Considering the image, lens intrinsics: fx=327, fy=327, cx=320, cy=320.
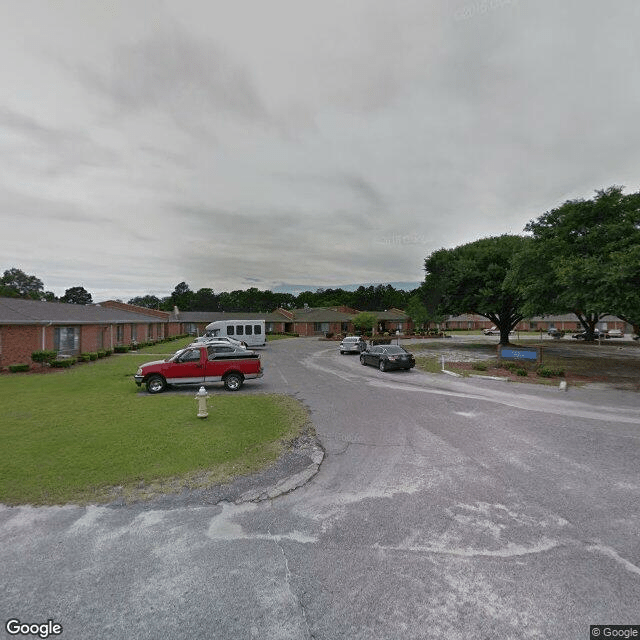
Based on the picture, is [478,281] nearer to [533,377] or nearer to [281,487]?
[533,377]

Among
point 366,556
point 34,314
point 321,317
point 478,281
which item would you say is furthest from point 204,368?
point 321,317

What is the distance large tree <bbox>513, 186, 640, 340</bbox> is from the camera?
1410 cm

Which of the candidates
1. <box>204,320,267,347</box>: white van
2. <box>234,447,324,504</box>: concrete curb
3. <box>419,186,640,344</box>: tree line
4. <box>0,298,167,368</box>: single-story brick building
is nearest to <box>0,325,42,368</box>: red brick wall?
<box>0,298,167,368</box>: single-story brick building

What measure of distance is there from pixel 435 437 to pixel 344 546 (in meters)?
4.80

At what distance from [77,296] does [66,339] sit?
130 m

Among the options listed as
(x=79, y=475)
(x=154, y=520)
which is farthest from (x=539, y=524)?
(x=79, y=475)

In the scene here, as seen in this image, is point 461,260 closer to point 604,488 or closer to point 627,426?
point 627,426

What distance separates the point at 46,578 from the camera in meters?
3.59

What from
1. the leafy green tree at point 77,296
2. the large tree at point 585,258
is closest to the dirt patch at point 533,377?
the large tree at point 585,258

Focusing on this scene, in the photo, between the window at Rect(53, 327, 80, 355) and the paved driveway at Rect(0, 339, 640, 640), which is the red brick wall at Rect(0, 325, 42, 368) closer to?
the window at Rect(53, 327, 80, 355)

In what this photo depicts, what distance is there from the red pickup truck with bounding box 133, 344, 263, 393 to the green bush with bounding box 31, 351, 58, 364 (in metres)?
10.3

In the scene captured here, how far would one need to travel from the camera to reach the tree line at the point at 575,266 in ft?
46.6

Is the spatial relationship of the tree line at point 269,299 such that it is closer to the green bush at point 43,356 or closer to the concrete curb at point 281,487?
the green bush at point 43,356

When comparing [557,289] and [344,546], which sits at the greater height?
[557,289]
